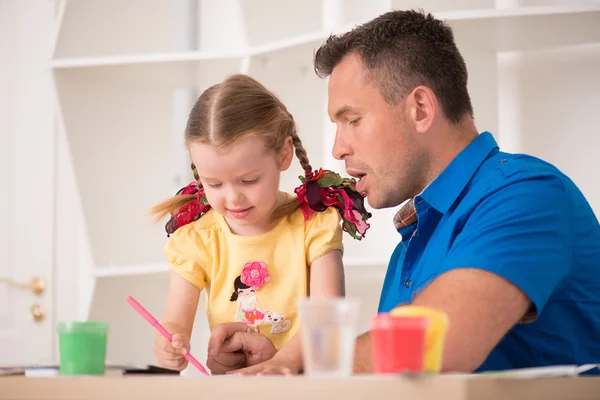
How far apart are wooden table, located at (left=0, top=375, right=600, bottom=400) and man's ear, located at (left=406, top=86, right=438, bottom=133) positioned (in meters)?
0.85

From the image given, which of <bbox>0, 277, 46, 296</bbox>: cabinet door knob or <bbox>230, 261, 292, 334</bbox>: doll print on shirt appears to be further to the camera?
<bbox>0, 277, 46, 296</bbox>: cabinet door knob

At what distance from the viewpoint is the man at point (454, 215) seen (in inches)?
48.9

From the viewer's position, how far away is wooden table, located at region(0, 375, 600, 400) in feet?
2.68

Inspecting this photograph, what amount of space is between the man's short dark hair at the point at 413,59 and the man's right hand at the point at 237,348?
0.54 metres

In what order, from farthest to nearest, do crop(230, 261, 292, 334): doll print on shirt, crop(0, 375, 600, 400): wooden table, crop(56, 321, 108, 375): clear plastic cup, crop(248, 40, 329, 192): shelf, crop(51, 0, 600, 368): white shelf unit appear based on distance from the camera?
1. crop(248, 40, 329, 192): shelf
2. crop(51, 0, 600, 368): white shelf unit
3. crop(230, 261, 292, 334): doll print on shirt
4. crop(56, 321, 108, 375): clear plastic cup
5. crop(0, 375, 600, 400): wooden table

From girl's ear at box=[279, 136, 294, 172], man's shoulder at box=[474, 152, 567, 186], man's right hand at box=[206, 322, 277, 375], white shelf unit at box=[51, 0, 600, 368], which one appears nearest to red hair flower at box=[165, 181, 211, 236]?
girl's ear at box=[279, 136, 294, 172]

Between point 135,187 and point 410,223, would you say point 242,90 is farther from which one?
point 135,187

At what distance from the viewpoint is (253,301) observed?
1.90m

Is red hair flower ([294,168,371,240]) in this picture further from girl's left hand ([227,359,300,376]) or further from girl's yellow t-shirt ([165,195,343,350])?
girl's left hand ([227,359,300,376])

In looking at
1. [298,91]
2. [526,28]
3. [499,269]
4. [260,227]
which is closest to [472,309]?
[499,269]

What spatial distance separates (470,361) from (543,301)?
15 centimetres

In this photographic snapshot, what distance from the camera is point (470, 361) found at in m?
1.20

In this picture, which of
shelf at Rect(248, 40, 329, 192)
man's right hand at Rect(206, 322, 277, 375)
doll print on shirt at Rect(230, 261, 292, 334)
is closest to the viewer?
man's right hand at Rect(206, 322, 277, 375)

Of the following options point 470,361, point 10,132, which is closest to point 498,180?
point 470,361
